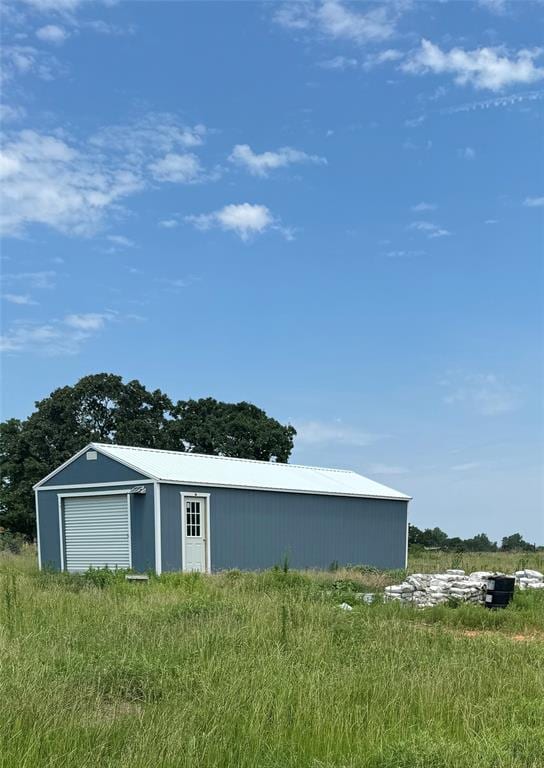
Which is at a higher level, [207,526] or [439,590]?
[207,526]

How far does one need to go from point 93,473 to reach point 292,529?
5835mm

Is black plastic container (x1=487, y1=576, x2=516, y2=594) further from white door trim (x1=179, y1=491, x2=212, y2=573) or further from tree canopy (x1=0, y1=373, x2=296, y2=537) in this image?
tree canopy (x1=0, y1=373, x2=296, y2=537)

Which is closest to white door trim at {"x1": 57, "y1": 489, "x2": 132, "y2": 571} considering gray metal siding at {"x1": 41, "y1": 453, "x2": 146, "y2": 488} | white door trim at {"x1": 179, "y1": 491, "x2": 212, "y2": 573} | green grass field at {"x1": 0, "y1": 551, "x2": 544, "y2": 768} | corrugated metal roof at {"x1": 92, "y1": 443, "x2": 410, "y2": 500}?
gray metal siding at {"x1": 41, "y1": 453, "x2": 146, "y2": 488}

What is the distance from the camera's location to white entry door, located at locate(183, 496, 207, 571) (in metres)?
17.7

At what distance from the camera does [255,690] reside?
5.26 meters

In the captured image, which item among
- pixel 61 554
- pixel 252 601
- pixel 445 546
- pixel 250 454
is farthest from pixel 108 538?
pixel 445 546

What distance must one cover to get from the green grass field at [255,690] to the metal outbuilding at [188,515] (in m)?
8.12

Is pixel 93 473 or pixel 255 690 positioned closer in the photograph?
pixel 255 690

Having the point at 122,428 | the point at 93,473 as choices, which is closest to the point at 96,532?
the point at 93,473

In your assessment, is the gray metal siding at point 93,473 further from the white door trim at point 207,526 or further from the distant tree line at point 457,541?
the distant tree line at point 457,541

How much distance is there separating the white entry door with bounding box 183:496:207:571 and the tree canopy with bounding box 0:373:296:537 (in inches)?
829

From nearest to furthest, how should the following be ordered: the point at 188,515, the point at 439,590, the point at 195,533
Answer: the point at 439,590
the point at 188,515
the point at 195,533

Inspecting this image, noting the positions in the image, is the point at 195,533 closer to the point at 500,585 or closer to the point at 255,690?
the point at 500,585

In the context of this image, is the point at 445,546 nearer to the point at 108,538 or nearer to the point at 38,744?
the point at 108,538
